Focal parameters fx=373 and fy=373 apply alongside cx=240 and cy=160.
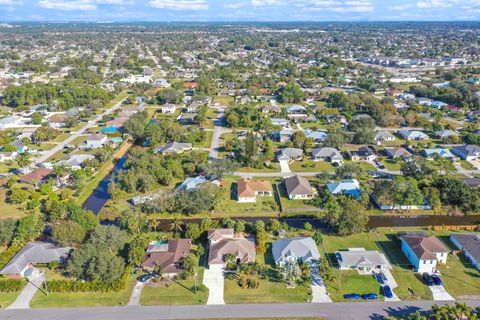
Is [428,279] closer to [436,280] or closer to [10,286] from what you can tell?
[436,280]

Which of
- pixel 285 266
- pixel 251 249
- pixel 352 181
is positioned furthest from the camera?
pixel 352 181

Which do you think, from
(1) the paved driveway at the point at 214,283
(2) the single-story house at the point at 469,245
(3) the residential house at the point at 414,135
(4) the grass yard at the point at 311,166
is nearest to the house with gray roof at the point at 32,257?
(1) the paved driveway at the point at 214,283

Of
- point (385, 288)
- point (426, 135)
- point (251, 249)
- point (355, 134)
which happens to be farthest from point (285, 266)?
point (426, 135)

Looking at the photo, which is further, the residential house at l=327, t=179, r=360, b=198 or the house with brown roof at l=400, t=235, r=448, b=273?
the residential house at l=327, t=179, r=360, b=198

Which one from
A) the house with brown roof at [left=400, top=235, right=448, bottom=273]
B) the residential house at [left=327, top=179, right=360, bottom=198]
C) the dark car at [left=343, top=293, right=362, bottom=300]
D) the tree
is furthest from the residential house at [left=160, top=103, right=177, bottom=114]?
the dark car at [left=343, top=293, right=362, bottom=300]

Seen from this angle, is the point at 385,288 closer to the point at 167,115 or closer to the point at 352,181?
the point at 352,181

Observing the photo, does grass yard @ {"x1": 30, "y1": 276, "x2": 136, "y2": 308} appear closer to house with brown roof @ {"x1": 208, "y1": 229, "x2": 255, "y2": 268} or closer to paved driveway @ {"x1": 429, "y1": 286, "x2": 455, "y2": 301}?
house with brown roof @ {"x1": 208, "y1": 229, "x2": 255, "y2": 268}
